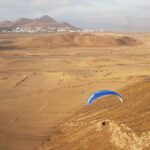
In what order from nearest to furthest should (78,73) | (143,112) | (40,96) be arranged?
(143,112) → (40,96) → (78,73)

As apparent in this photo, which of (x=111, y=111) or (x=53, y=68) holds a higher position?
(x=111, y=111)

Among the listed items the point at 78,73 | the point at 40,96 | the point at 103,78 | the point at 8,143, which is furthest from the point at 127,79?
the point at 8,143

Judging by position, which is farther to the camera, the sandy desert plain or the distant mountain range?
the distant mountain range

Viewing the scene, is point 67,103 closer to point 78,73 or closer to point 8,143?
point 8,143

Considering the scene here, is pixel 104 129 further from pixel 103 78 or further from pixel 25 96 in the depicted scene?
pixel 103 78

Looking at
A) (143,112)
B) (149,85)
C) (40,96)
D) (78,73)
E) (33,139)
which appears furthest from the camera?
(78,73)

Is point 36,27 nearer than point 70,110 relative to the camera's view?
No

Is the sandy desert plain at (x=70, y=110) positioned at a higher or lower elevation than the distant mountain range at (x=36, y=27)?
higher

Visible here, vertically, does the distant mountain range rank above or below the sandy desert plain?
below

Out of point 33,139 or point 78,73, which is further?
point 78,73

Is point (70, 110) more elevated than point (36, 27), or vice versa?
point (70, 110)

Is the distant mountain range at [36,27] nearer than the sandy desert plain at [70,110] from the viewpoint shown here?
No
